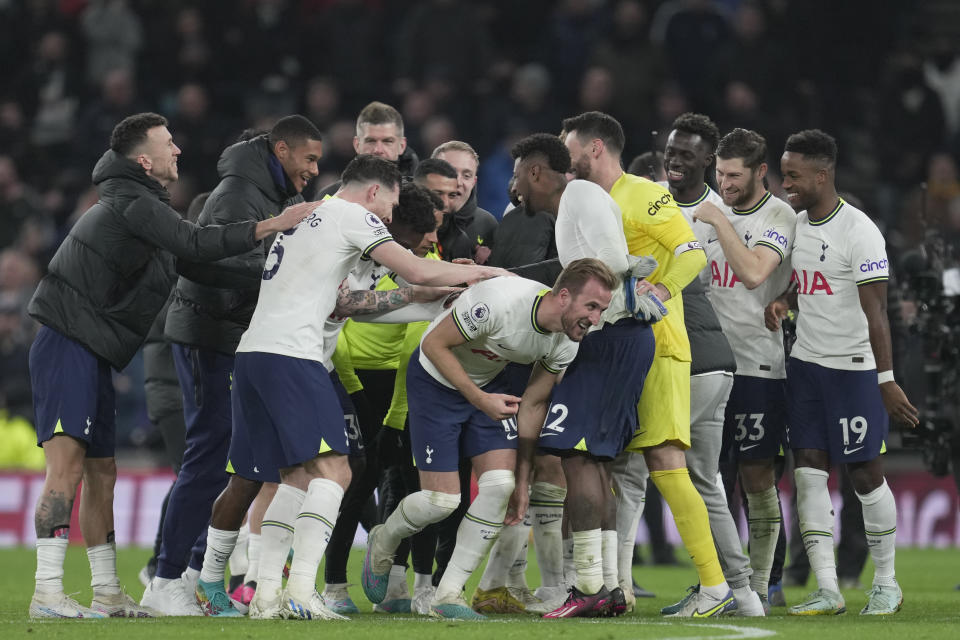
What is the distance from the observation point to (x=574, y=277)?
6.63 metres

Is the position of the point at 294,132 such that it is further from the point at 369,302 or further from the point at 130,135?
the point at 369,302

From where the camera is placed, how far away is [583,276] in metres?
6.61

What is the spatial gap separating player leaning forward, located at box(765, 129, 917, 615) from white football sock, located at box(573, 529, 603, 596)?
120 centimetres

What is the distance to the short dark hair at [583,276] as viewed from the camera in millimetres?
6602

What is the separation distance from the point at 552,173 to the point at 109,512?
2.85 m

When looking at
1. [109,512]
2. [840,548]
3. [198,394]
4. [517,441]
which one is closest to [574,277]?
[517,441]

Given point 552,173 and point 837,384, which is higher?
point 552,173

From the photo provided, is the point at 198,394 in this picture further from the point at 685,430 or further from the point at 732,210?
the point at 732,210

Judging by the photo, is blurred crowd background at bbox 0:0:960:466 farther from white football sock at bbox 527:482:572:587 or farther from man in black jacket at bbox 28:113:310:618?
white football sock at bbox 527:482:572:587

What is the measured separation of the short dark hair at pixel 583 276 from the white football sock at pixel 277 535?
5.14ft

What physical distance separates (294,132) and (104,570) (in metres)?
2.45

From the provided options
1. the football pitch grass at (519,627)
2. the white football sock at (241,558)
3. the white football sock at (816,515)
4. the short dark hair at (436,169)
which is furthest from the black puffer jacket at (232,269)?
the white football sock at (816,515)

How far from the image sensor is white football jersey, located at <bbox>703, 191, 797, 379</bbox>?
774cm

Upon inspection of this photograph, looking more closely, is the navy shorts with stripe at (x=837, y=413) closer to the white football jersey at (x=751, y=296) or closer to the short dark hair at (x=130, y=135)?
the white football jersey at (x=751, y=296)
